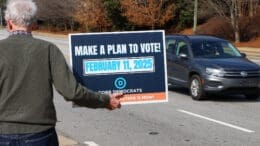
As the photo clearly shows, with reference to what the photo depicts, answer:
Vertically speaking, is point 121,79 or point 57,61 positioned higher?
point 57,61

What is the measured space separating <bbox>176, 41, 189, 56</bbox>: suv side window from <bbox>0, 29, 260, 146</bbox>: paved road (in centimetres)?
178

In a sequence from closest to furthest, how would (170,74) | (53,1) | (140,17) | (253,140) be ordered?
(253,140) < (170,74) < (140,17) < (53,1)

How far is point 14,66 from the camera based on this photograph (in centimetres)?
398

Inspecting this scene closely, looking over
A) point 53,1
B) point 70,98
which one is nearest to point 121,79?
point 70,98

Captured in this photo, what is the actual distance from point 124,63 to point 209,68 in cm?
924

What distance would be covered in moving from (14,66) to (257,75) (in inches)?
463

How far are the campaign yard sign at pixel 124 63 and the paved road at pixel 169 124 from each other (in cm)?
327

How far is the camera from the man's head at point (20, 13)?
13.1 ft

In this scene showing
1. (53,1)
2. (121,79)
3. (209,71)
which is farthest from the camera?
(53,1)

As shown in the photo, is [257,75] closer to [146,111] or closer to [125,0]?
[146,111]

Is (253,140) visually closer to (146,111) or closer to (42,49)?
(146,111)

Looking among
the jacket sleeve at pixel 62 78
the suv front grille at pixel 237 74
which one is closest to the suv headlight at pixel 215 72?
the suv front grille at pixel 237 74

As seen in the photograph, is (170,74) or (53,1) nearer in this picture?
(170,74)

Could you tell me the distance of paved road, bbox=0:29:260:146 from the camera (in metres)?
9.73
